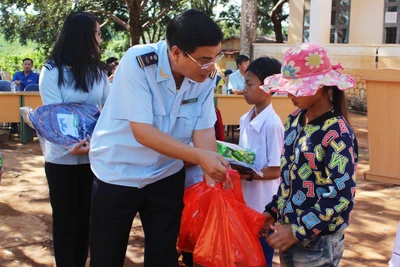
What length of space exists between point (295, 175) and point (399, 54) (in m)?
15.1

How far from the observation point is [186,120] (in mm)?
2576

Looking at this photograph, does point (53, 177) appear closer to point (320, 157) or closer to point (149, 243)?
point (149, 243)

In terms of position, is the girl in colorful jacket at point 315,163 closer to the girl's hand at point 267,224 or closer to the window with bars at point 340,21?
the girl's hand at point 267,224

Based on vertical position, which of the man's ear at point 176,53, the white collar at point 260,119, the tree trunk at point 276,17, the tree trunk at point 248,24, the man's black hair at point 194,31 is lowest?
the white collar at point 260,119

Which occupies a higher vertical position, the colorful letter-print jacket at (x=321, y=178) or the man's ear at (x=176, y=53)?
the man's ear at (x=176, y=53)

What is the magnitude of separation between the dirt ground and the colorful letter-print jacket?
2.25 metres

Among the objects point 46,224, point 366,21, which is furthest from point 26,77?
point 366,21

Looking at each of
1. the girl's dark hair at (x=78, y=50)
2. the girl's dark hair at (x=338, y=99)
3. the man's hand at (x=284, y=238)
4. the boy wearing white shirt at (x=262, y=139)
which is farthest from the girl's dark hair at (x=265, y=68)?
the man's hand at (x=284, y=238)

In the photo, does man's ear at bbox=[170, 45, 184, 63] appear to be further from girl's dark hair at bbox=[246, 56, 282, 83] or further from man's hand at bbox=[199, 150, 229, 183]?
girl's dark hair at bbox=[246, 56, 282, 83]

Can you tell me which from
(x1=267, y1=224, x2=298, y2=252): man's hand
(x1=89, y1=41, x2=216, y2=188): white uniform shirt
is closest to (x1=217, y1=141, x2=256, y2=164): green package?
(x1=89, y1=41, x2=216, y2=188): white uniform shirt

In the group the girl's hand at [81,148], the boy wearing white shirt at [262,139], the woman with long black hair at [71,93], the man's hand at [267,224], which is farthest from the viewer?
the woman with long black hair at [71,93]

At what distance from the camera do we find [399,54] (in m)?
16.0

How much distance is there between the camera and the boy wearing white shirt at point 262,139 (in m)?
3.06

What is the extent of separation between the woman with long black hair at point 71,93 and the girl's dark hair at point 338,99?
5.20ft
